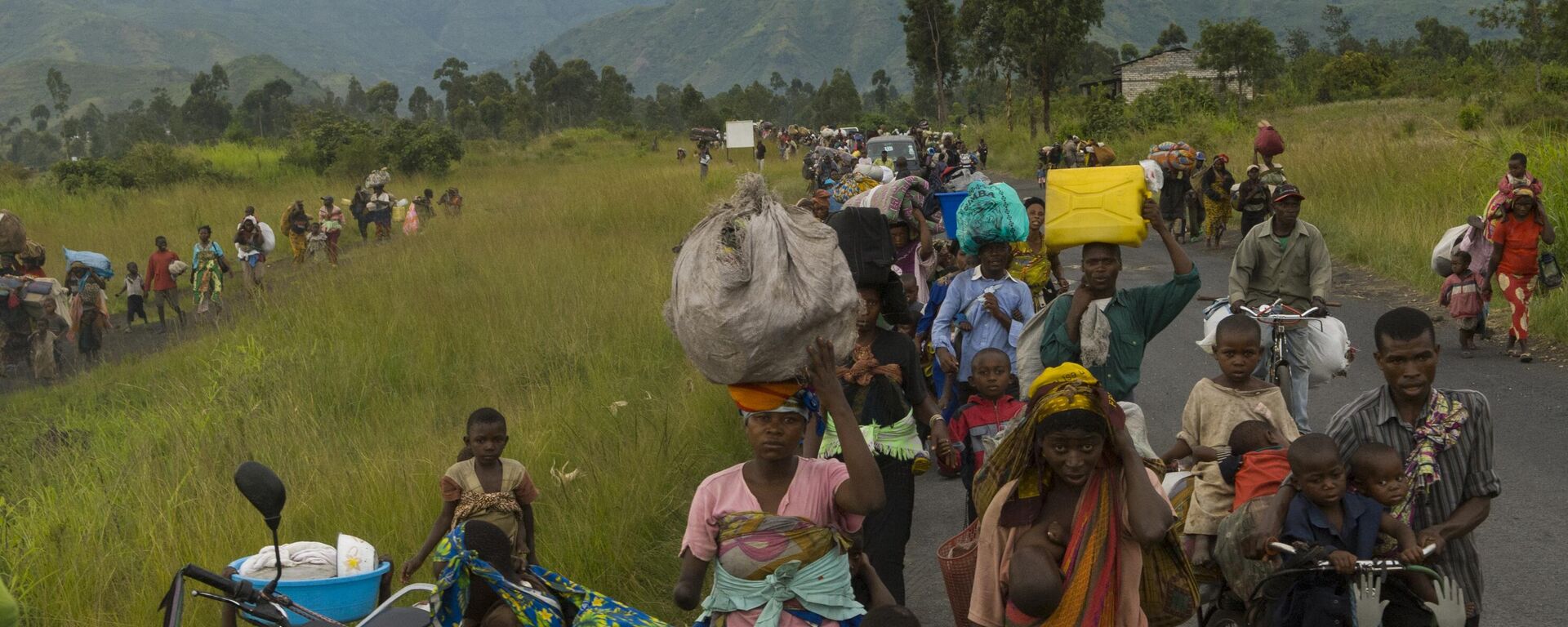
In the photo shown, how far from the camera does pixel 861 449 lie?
3566 mm

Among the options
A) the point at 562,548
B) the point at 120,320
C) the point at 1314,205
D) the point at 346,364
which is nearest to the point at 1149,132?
the point at 1314,205

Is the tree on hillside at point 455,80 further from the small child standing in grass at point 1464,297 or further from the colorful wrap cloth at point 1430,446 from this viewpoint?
the colorful wrap cloth at point 1430,446

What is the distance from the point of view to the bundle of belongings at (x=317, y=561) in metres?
4.04

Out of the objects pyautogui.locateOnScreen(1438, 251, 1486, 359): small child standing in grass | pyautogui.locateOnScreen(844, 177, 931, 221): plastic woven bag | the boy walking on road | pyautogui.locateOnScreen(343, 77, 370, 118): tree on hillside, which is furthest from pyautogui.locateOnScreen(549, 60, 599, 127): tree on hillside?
pyautogui.locateOnScreen(844, 177, 931, 221): plastic woven bag

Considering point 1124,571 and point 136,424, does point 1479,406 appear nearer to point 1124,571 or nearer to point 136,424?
point 1124,571

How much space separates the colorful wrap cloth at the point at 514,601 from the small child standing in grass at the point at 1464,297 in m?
9.23

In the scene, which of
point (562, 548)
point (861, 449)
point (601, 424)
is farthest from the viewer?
point (601, 424)

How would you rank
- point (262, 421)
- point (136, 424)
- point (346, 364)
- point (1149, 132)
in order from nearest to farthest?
1. point (262, 421)
2. point (136, 424)
3. point (346, 364)
4. point (1149, 132)

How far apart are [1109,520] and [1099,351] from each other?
1789 millimetres

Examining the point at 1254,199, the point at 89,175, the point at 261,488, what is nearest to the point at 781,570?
the point at 261,488

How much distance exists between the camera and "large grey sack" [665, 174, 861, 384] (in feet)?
11.4

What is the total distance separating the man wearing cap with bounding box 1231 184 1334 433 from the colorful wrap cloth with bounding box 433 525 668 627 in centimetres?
457

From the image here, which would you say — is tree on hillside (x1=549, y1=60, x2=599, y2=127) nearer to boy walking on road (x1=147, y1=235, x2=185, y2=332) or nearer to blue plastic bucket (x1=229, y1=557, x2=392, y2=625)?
boy walking on road (x1=147, y1=235, x2=185, y2=332)

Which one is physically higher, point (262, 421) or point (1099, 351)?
point (1099, 351)
